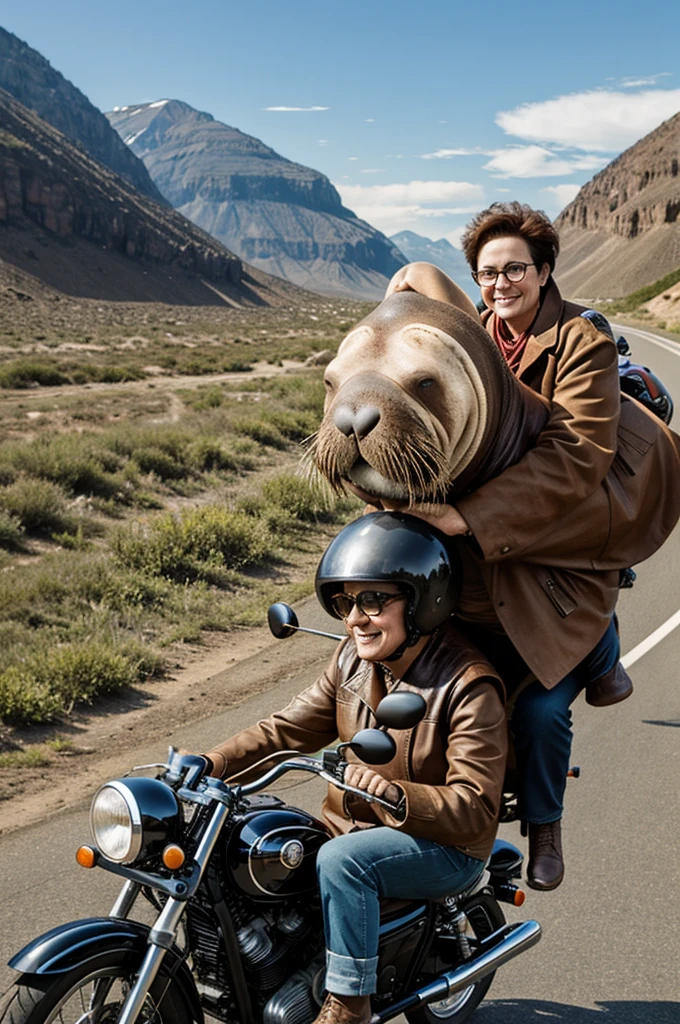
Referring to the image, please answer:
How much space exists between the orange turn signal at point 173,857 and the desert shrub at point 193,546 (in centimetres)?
830

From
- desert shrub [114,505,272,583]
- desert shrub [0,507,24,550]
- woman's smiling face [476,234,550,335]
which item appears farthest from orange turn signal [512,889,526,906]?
desert shrub [0,507,24,550]

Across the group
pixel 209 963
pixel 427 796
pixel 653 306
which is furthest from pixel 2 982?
pixel 653 306

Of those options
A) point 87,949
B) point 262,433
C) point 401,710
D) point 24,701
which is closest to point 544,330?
point 401,710

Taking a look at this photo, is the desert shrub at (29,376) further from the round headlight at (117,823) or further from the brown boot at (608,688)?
the round headlight at (117,823)

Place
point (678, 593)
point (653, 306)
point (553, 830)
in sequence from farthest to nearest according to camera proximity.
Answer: point (653, 306), point (678, 593), point (553, 830)

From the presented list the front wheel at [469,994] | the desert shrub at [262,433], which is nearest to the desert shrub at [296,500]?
the desert shrub at [262,433]

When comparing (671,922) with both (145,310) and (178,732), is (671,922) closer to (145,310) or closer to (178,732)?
(178,732)

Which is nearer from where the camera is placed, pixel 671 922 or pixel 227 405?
pixel 671 922

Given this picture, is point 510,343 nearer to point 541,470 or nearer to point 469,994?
point 541,470

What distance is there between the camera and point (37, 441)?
17.8 meters

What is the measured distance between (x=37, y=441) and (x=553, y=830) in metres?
15.4

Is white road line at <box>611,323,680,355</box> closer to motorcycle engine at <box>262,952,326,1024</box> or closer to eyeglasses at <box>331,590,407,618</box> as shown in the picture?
→ eyeglasses at <box>331,590,407,618</box>

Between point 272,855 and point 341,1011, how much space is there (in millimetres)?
454

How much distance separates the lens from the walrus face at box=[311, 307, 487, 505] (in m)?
2.95
